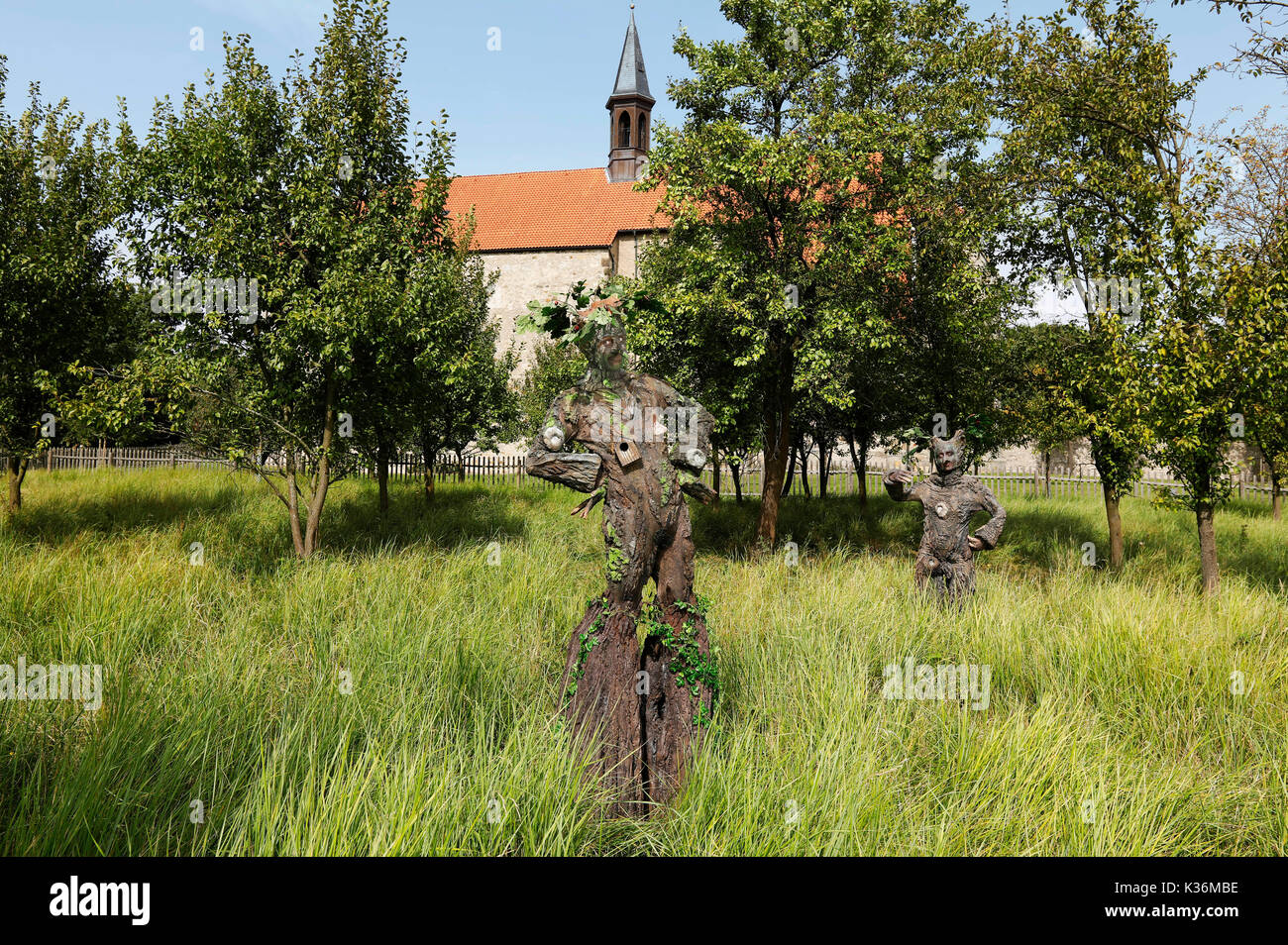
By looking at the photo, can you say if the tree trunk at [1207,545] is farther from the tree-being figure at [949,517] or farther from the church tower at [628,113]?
the church tower at [628,113]

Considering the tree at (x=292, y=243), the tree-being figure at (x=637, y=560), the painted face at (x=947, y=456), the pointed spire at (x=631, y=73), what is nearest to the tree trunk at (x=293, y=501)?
the tree at (x=292, y=243)

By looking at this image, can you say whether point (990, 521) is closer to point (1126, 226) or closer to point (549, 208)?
point (1126, 226)

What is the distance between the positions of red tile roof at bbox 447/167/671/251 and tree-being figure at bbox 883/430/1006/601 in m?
27.9

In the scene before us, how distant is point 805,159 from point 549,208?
2924cm

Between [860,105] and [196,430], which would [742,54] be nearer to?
[860,105]

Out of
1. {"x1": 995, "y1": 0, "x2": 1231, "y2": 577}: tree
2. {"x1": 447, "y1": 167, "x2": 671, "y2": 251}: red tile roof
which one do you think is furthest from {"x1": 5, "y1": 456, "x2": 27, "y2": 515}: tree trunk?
{"x1": 447, "y1": 167, "x2": 671, "y2": 251}: red tile roof

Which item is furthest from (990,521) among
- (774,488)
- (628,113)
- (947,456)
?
(628,113)

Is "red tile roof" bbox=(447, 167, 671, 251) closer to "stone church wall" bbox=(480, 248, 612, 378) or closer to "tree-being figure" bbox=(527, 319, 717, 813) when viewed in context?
"stone church wall" bbox=(480, 248, 612, 378)

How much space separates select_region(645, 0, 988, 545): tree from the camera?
30.2 feet

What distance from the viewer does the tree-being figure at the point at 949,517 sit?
21.1ft

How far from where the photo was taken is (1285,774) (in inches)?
143

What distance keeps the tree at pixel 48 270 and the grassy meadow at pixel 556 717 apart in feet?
9.70

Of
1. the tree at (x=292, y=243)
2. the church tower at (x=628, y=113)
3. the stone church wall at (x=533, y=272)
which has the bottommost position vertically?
the tree at (x=292, y=243)

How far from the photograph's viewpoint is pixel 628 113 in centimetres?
3544
